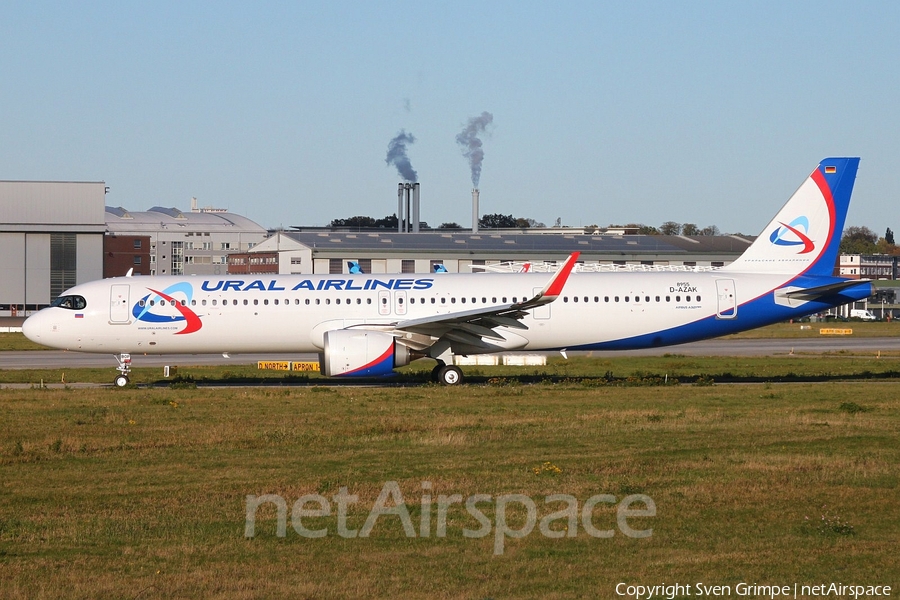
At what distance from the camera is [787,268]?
32.2m

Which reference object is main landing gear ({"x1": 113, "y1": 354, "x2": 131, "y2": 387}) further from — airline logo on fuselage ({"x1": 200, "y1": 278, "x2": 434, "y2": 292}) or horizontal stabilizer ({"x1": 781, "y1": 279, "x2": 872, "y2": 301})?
horizontal stabilizer ({"x1": 781, "y1": 279, "x2": 872, "y2": 301})

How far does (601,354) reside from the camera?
4844cm

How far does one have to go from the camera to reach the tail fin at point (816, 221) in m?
32.2

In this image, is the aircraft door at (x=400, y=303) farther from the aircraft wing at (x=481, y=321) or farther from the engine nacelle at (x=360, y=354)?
the engine nacelle at (x=360, y=354)

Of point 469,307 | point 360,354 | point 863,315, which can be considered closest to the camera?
point 360,354

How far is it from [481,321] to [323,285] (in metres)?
5.34

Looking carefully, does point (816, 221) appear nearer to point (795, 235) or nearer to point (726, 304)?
point (795, 235)

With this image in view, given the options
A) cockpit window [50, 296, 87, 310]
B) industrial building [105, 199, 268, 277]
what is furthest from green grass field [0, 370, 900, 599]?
industrial building [105, 199, 268, 277]

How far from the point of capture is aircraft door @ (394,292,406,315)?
31.8 metres

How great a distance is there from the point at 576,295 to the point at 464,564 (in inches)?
853

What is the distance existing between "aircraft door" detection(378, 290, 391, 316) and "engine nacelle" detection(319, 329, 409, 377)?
2.28m

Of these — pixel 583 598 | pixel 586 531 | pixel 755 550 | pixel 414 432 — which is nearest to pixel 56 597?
pixel 583 598
